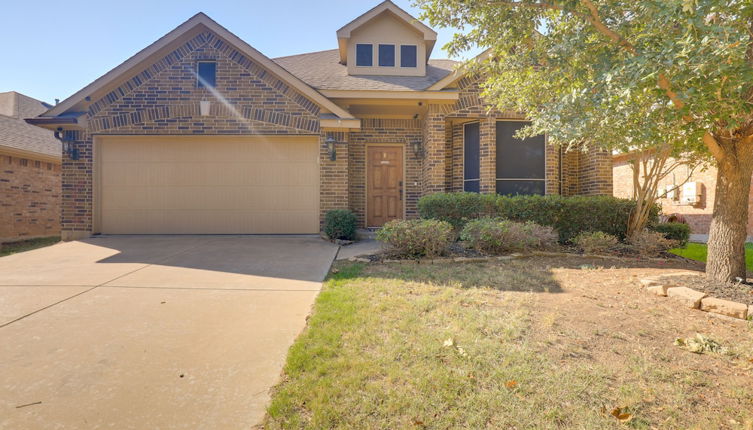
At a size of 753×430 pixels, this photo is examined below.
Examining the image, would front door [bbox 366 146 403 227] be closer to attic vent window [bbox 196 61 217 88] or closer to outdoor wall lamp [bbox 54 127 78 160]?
attic vent window [bbox 196 61 217 88]

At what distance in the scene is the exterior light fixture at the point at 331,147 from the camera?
8.27 metres

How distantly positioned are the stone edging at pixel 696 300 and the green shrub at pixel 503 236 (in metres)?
1.83

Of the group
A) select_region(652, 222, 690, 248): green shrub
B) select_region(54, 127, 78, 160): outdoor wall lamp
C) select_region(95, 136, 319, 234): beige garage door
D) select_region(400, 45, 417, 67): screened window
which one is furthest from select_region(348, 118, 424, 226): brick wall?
select_region(54, 127, 78, 160): outdoor wall lamp

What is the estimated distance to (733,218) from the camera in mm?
4320

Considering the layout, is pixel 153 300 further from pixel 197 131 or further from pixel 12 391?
pixel 197 131

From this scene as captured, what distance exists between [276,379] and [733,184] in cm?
564

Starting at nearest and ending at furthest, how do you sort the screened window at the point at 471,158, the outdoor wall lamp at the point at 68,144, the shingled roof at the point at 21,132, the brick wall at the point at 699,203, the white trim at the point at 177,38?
the white trim at the point at 177,38 < the outdoor wall lamp at the point at 68,144 < the screened window at the point at 471,158 < the shingled roof at the point at 21,132 < the brick wall at the point at 699,203

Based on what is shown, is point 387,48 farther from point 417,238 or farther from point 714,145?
point 714,145

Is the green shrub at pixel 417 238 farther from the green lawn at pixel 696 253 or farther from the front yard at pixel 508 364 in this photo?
the green lawn at pixel 696 253

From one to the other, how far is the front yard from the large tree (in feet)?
6.42

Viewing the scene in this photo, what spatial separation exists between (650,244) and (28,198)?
15896mm

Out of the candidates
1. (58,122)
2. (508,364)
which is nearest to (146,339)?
(508,364)

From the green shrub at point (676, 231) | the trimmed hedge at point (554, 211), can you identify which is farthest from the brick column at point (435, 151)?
the green shrub at point (676, 231)

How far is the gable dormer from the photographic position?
389 inches
